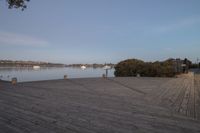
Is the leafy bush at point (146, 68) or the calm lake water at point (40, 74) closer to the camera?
the leafy bush at point (146, 68)

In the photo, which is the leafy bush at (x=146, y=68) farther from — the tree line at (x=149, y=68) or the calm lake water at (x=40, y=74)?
the calm lake water at (x=40, y=74)

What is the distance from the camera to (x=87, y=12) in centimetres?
2064

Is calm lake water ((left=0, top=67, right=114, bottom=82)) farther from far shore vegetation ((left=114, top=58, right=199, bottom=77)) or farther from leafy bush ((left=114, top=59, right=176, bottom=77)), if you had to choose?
far shore vegetation ((left=114, top=58, right=199, bottom=77))

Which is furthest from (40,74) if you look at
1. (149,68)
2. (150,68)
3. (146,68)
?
(150,68)

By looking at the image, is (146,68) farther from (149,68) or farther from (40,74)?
(40,74)

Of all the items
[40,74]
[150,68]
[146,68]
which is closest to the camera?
[150,68]

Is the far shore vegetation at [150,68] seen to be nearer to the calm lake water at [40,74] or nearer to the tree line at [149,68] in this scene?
the tree line at [149,68]

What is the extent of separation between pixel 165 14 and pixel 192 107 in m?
17.1

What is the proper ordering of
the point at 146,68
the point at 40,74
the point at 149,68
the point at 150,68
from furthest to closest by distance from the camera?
the point at 40,74 → the point at 146,68 → the point at 149,68 → the point at 150,68

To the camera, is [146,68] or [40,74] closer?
[146,68]

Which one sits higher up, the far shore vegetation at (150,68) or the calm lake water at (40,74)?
the far shore vegetation at (150,68)

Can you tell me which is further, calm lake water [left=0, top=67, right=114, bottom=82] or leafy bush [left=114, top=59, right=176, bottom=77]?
calm lake water [left=0, top=67, right=114, bottom=82]

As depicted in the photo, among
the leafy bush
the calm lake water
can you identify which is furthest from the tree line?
the calm lake water

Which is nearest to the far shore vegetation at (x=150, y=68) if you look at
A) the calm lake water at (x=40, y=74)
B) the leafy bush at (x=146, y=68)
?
the leafy bush at (x=146, y=68)
